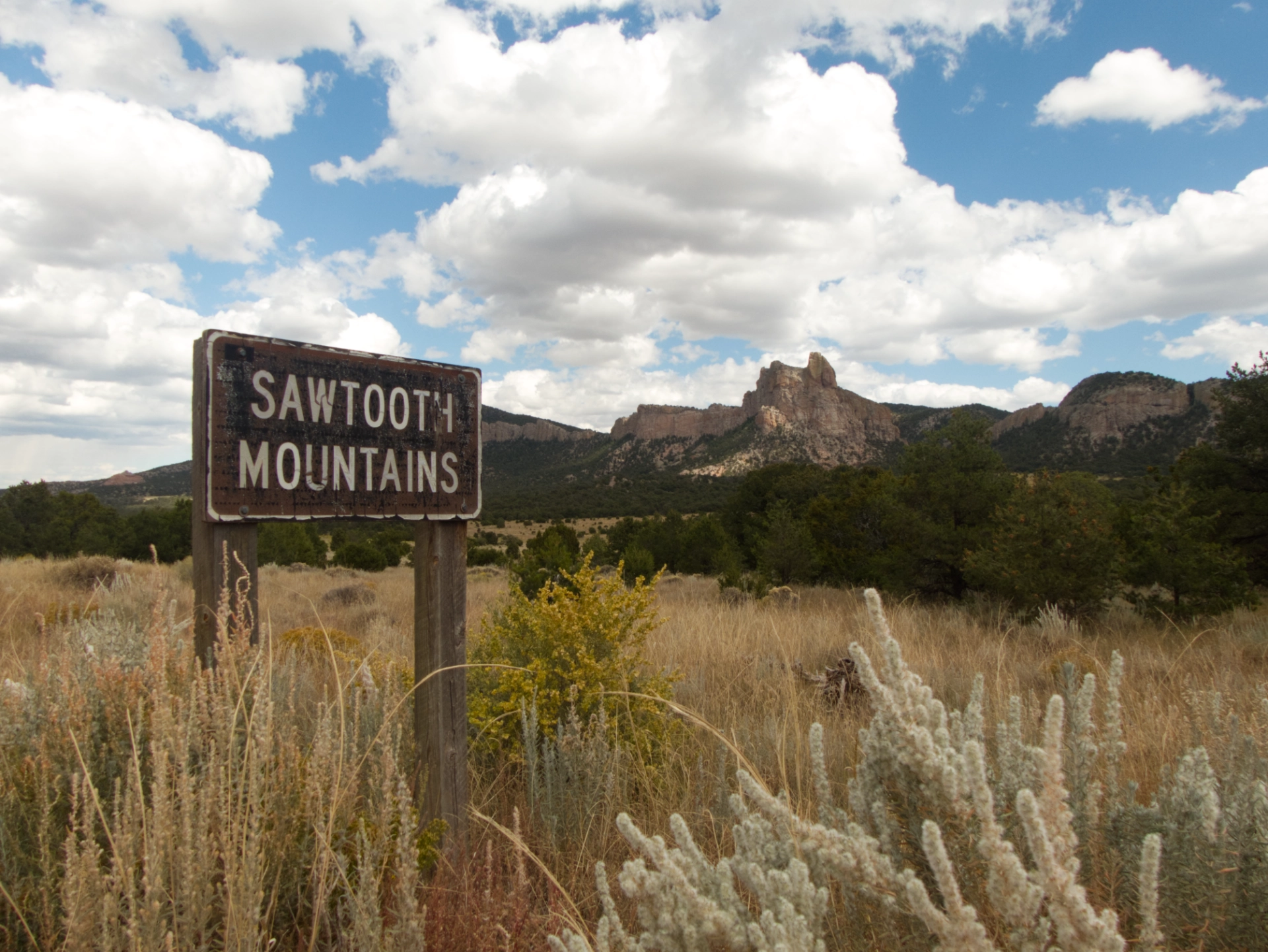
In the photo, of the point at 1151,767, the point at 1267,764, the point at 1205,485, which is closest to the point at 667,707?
the point at 1151,767

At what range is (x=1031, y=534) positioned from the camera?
9.54 meters

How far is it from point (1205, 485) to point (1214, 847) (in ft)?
44.8

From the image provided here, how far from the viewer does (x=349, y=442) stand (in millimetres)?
2771

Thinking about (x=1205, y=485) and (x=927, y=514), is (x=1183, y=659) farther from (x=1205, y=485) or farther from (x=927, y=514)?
(x=1205, y=485)

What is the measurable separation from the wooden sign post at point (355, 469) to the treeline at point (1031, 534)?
22.5ft

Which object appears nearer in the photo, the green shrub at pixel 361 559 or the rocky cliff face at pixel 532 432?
→ the green shrub at pixel 361 559

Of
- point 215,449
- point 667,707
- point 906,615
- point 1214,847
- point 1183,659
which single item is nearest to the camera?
point 1214,847

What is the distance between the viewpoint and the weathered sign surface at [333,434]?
2502mm

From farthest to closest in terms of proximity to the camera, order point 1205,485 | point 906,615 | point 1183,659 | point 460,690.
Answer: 1. point 1205,485
2. point 906,615
3. point 1183,659
4. point 460,690

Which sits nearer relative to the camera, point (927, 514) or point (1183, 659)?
point (1183, 659)

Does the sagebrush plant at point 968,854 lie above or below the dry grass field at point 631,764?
above

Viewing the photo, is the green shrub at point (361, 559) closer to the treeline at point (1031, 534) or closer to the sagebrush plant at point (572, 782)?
the treeline at point (1031, 534)

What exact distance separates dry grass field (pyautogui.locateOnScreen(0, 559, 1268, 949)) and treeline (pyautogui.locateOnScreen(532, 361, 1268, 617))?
1.02m


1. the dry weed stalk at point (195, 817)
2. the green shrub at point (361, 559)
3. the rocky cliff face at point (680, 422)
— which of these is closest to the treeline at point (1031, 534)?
the dry weed stalk at point (195, 817)
